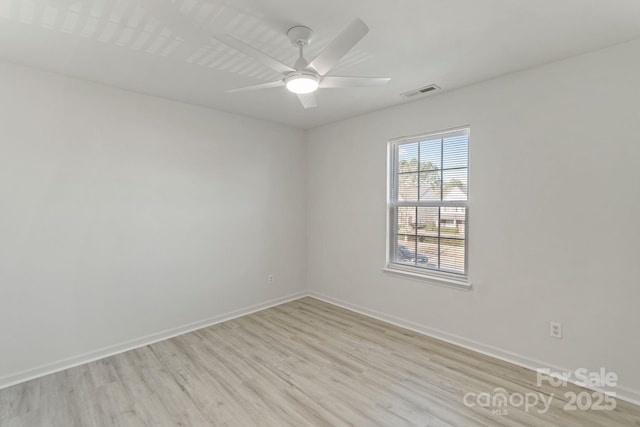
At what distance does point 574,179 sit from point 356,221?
88.6 inches

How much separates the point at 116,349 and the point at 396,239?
10.4ft

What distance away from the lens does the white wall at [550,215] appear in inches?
86.7

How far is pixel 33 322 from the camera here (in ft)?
8.31

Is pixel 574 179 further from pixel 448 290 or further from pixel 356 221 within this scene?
pixel 356 221

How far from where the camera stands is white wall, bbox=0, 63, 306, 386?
248 cm

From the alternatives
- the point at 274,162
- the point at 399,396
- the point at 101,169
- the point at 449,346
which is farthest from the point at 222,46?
the point at 449,346

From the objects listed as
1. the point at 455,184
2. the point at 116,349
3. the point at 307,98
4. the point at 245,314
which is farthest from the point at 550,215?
the point at 116,349

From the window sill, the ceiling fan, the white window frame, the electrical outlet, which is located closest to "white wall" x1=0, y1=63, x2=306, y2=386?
the white window frame

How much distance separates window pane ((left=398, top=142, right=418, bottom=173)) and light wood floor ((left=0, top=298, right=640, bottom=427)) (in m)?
1.87

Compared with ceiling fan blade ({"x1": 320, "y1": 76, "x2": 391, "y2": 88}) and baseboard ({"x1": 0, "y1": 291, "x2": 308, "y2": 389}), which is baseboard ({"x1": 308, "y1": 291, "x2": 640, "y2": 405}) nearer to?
baseboard ({"x1": 0, "y1": 291, "x2": 308, "y2": 389})

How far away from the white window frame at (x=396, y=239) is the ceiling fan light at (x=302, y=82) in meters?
1.78

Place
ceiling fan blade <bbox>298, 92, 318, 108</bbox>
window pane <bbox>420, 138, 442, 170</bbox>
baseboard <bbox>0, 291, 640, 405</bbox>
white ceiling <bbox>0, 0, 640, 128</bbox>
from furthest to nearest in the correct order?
window pane <bbox>420, 138, 442, 170</bbox>
baseboard <bbox>0, 291, 640, 405</bbox>
ceiling fan blade <bbox>298, 92, 318, 108</bbox>
white ceiling <bbox>0, 0, 640, 128</bbox>

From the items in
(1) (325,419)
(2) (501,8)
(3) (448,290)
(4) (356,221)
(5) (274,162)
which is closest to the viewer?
(2) (501,8)

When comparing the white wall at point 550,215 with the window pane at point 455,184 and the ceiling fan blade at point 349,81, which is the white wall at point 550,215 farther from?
the ceiling fan blade at point 349,81
